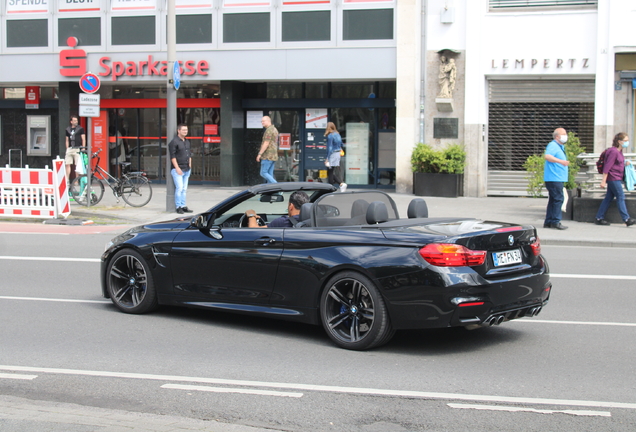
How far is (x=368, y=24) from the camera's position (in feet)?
72.7

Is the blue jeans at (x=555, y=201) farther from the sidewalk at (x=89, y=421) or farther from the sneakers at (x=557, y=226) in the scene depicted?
the sidewalk at (x=89, y=421)

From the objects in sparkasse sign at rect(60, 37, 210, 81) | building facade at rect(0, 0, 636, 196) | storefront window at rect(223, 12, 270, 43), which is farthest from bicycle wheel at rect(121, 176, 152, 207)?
storefront window at rect(223, 12, 270, 43)

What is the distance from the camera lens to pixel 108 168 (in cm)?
2655

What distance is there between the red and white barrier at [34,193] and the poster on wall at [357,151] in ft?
31.1

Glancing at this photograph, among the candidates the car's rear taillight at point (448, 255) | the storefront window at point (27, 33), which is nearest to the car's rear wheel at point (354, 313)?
the car's rear taillight at point (448, 255)

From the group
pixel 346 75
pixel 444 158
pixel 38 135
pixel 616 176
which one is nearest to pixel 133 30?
pixel 38 135

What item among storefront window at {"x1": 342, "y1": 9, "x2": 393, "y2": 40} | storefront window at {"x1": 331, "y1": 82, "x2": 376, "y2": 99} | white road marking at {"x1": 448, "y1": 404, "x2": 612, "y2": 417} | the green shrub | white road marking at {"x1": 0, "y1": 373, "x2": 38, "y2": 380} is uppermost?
storefront window at {"x1": 342, "y1": 9, "x2": 393, "y2": 40}

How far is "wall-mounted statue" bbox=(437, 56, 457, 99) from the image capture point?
2170cm

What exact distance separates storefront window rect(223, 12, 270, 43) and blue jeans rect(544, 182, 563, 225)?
1094 centimetres

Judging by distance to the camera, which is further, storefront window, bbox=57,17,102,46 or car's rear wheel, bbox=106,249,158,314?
storefront window, bbox=57,17,102,46

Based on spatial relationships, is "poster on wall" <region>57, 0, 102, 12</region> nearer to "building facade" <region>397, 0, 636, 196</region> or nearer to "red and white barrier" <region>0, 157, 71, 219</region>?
"red and white barrier" <region>0, 157, 71, 219</region>

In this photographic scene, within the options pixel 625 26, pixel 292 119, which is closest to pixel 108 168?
pixel 292 119

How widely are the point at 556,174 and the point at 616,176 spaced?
3.95 ft

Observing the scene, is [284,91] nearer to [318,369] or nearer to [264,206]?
[264,206]
